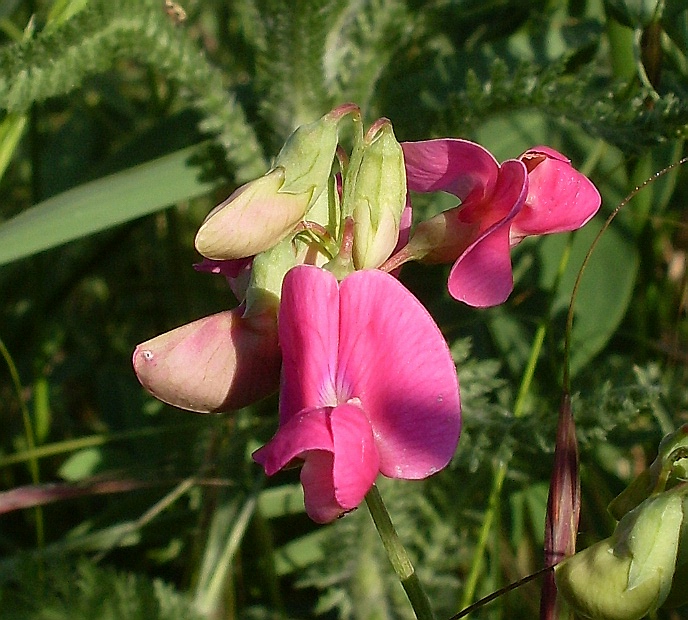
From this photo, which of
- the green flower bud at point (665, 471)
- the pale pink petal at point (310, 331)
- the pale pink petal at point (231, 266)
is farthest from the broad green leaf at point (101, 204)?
the green flower bud at point (665, 471)

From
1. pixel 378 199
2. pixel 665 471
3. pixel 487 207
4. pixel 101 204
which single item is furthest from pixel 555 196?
pixel 101 204

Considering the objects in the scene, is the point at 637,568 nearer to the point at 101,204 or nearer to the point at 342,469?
the point at 342,469

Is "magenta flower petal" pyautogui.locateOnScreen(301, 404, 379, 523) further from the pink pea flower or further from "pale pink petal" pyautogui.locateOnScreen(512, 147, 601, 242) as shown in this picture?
"pale pink petal" pyautogui.locateOnScreen(512, 147, 601, 242)

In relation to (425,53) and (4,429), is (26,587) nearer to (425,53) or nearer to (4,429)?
(4,429)

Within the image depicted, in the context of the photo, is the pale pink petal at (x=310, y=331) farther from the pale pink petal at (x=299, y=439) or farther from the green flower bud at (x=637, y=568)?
the green flower bud at (x=637, y=568)

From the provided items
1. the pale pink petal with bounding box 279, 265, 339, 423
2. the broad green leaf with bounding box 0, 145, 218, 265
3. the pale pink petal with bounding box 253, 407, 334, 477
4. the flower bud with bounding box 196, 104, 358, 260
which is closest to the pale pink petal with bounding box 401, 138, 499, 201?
the flower bud with bounding box 196, 104, 358, 260
